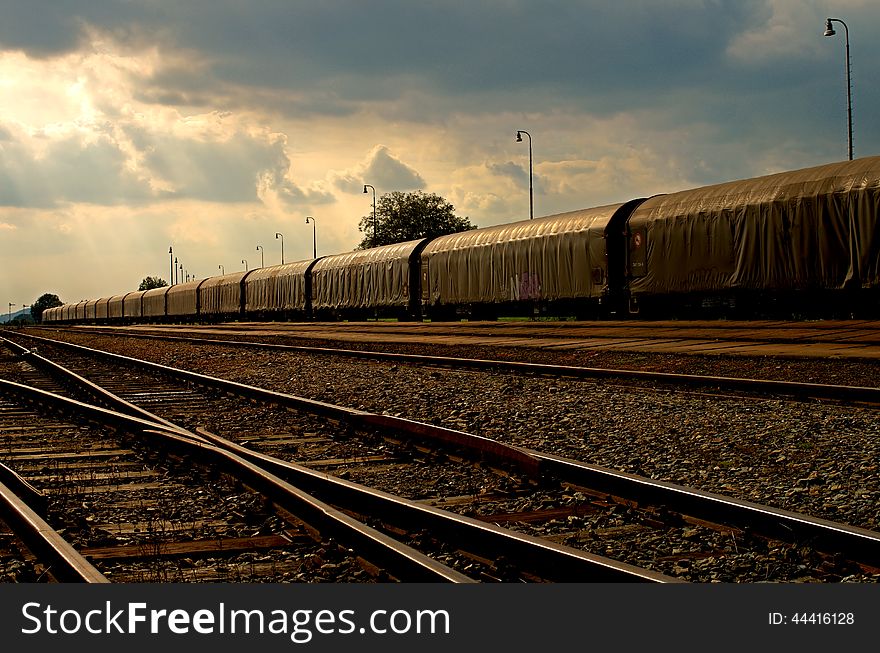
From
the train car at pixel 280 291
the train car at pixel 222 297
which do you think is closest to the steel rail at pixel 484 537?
the train car at pixel 280 291

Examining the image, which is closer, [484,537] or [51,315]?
[484,537]

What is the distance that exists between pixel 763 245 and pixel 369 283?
66.2ft

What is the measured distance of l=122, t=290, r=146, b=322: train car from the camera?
7319 cm

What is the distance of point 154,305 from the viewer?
6900cm

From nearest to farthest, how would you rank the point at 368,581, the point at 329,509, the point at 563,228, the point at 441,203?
the point at 368,581, the point at 329,509, the point at 563,228, the point at 441,203

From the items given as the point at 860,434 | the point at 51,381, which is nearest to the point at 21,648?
the point at 860,434

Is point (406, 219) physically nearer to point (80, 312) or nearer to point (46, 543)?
point (80, 312)

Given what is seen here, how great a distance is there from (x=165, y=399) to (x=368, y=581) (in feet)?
26.6

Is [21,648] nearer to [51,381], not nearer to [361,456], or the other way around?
[361,456]

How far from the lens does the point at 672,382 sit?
10.5 metres

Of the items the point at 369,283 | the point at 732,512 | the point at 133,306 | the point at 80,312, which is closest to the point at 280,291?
the point at 369,283

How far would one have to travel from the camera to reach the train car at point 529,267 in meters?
23.0

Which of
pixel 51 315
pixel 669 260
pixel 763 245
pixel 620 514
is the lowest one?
pixel 620 514

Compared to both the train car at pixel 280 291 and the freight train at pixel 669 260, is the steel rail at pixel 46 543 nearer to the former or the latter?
the freight train at pixel 669 260
